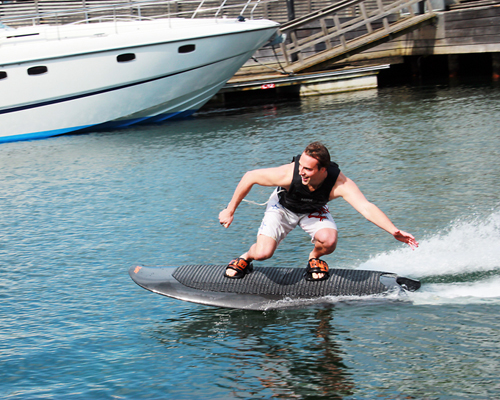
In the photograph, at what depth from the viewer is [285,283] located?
5.71 metres

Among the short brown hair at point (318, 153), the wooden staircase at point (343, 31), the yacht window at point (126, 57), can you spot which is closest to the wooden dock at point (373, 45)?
the wooden staircase at point (343, 31)

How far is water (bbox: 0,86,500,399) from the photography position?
15.1 ft

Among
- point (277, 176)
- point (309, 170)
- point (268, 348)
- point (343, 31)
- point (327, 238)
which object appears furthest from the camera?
point (343, 31)

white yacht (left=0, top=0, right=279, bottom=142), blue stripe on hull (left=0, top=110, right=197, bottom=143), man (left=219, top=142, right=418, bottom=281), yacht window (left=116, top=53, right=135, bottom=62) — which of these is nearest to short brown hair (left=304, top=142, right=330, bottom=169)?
man (left=219, top=142, right=418, bottom=281)

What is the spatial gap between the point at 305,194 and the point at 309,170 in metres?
0.43

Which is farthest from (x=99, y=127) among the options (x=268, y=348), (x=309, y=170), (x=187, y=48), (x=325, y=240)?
(x=268, y=348)

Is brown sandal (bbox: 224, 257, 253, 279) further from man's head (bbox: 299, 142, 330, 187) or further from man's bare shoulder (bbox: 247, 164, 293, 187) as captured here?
man's head (bbox: 299, 142, 330, 187)

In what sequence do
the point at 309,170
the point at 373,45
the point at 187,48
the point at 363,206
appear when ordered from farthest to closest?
1. the point at 373,45
2. the point at 187,48
3. the point at 363,206
4. the point at 309,170

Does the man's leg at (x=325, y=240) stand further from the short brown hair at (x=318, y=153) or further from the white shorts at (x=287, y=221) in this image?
the short brown hair at (x=318, y=153)

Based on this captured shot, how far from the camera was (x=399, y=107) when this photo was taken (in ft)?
54.3

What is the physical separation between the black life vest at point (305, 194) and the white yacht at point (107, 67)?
11470 millimetres

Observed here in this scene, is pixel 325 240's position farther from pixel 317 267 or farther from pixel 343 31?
pixel 343 31

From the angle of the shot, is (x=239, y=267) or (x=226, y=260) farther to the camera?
(x=226, y=260)

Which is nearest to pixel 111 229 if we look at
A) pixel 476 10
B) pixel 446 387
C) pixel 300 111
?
pixel 446 387
